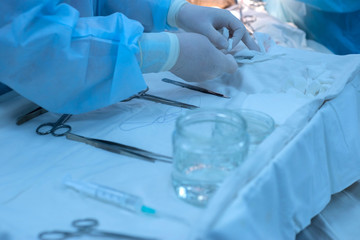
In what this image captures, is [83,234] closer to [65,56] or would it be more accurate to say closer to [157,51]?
[65,56]

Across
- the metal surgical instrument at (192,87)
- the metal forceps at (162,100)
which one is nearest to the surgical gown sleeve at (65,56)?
the metal forceps at (162,100)

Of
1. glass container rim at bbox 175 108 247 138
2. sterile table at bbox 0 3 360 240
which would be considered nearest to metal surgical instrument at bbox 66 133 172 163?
sterile table at bbox 0 3 360 240

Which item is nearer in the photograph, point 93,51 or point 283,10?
point 93,51

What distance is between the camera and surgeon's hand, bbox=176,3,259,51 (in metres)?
1.20

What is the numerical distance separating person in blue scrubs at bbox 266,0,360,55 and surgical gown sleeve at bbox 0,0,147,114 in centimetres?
150

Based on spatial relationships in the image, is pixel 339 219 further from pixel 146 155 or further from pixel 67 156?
pixel 67 156

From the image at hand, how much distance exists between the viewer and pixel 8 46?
2.53 ft

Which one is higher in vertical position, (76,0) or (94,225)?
(76,0)

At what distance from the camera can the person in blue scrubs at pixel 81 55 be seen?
782 millimetres

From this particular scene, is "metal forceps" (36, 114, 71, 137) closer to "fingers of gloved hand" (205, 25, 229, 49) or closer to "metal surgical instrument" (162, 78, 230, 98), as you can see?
"metal surgical instrument" (162, 78, 230, 98)

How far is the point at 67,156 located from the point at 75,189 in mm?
144

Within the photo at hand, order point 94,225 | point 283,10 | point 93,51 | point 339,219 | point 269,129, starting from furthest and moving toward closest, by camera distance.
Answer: point 283,10 → point 339,219 → point 93,51 → point 269,129 → point 94,225

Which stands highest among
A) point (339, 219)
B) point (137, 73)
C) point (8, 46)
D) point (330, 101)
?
point (8, 46)

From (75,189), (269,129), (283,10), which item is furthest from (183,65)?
(283,10)
